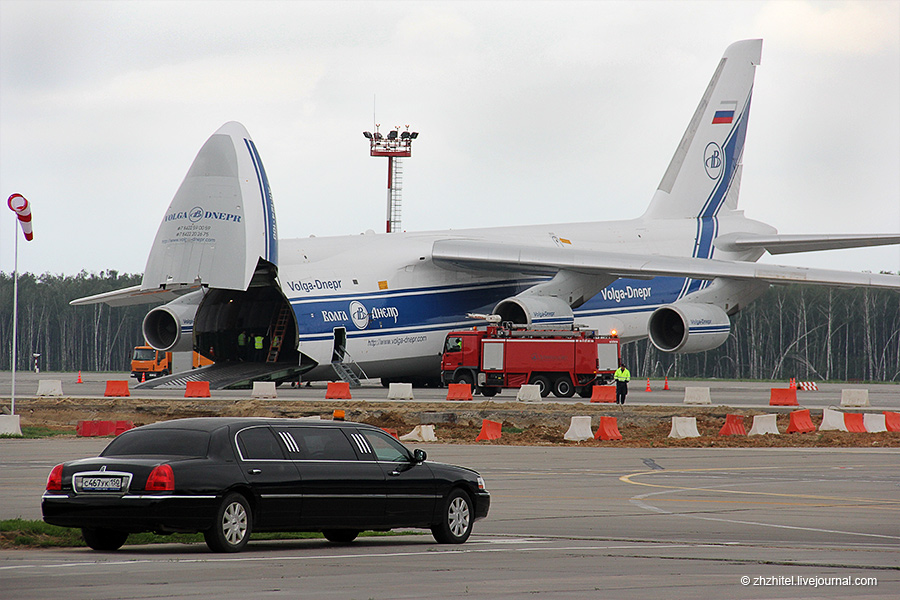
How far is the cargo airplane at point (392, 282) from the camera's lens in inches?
1332

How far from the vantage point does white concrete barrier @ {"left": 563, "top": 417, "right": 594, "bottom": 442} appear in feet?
86.9

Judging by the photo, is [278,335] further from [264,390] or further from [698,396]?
[698,396]

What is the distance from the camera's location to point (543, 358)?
3634 centimetres

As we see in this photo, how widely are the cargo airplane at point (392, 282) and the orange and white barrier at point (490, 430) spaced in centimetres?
1009

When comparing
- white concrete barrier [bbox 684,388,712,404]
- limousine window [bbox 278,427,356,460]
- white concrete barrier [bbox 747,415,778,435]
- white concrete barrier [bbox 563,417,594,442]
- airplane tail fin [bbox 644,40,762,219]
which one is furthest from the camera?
airplane tail fin [bbox 644,40,762,219]

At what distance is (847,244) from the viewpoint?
4306cm

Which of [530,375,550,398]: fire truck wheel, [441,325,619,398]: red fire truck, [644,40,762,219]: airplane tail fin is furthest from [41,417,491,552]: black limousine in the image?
[644,40,762,219]: airplane tail fin

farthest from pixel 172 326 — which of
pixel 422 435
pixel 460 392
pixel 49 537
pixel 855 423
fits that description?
pixel 49 537

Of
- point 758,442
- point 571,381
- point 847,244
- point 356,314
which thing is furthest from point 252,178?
point 847,244

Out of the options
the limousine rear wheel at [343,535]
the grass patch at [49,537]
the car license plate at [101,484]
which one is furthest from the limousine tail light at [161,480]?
the limousine rear wheel at [343,535]

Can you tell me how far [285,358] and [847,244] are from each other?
20891 mm

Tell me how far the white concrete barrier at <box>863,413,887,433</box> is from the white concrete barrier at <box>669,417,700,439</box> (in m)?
4.70

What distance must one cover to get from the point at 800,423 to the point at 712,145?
22.9 m

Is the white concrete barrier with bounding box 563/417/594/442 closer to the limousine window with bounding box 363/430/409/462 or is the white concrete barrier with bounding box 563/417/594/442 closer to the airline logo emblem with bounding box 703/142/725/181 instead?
the limousine window with bounding box 363/430/409/462
